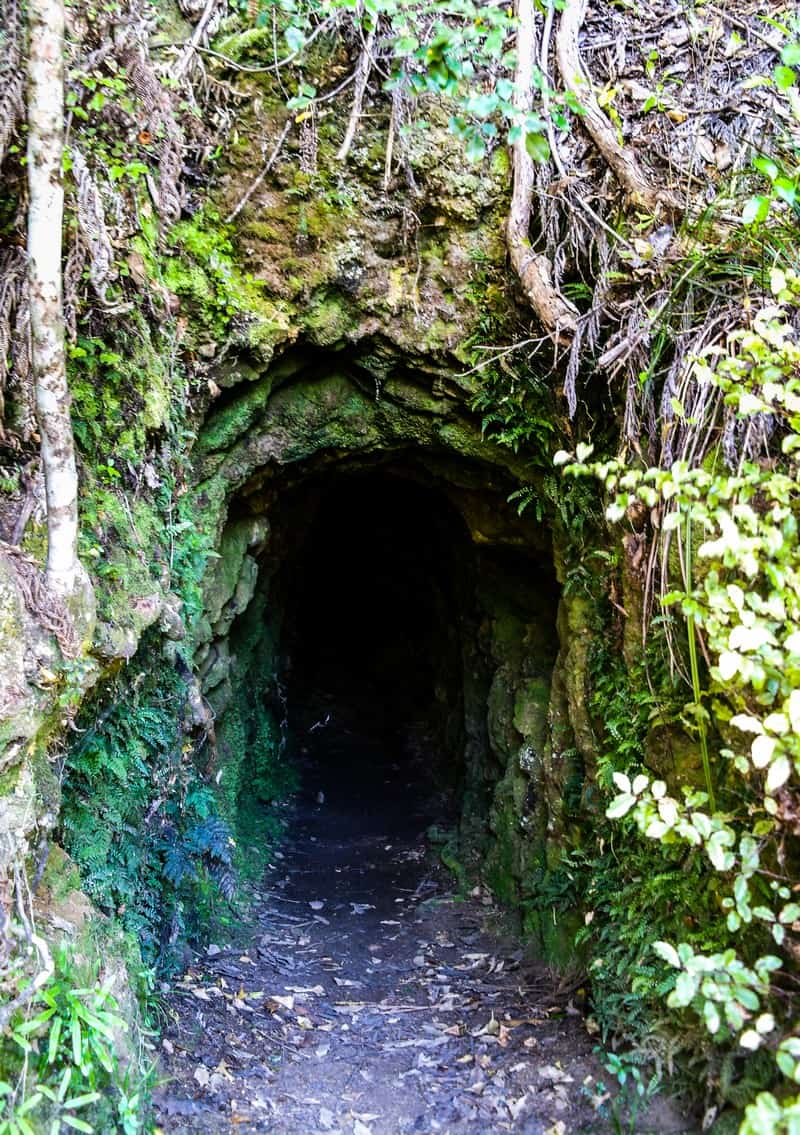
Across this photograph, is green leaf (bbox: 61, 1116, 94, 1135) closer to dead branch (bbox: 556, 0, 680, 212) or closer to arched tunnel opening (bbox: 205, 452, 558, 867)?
arched tunnel opening (bbox: 205, 452, 558, 867)

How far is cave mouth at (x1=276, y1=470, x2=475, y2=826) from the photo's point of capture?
307 inches

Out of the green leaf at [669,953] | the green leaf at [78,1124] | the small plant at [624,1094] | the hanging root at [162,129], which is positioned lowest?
the small plant at [624,1094]

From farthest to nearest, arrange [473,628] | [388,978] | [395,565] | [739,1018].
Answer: [395,565], [473,628], [388,978], [739,1018]

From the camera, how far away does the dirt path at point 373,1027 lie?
332 centimetres

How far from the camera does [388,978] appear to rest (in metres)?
4.68

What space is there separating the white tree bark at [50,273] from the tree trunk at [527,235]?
86.2 inches

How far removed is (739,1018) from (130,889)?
266cm

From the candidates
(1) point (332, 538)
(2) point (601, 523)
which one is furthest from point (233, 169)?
(1) point (332, 538)

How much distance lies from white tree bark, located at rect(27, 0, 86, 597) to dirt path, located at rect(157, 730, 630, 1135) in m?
2.42

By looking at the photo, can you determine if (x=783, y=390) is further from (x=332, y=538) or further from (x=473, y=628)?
(x=332, y=538)

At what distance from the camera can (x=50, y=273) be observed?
2.69 meters

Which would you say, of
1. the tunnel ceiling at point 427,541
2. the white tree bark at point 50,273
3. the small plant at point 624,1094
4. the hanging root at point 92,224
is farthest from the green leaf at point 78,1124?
the hanging root at point 92,224

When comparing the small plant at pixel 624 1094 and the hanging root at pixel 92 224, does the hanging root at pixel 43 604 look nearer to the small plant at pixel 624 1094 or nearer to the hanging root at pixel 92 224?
the hanging root at pixel 92 224

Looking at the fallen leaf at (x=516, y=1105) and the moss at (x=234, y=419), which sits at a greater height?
the moss at (x=234, y=419)
